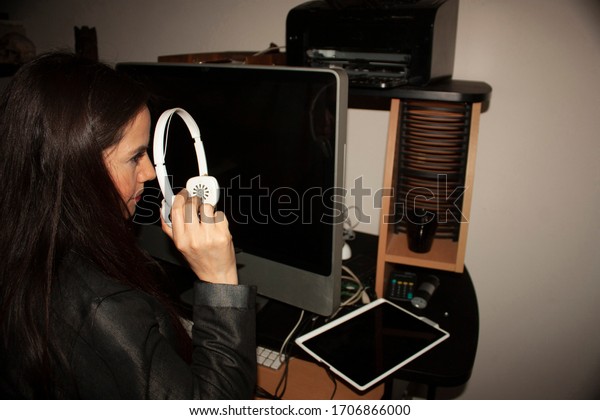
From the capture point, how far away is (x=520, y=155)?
4.03ft

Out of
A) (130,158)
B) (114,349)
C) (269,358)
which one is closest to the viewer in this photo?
(114,349)

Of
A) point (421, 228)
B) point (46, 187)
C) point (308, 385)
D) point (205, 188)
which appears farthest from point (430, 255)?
point (46, 187)

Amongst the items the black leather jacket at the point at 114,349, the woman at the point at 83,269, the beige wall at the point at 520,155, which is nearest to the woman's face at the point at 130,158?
the woman at the point at 83,269

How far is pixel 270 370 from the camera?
1.05m

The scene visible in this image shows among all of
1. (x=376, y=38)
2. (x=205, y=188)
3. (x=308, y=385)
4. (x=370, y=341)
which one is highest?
(x=376, y=38)

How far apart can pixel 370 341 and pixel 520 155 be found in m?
0.71

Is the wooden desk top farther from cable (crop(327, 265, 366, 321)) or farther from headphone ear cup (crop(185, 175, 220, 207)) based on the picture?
headphone ear cup (crop(185, 175, 220, 207))

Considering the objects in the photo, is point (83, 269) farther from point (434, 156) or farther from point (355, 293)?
point (434, 156)

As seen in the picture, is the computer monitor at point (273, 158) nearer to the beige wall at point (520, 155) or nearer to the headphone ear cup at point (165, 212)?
the headphone ear cup at point (165, 212)

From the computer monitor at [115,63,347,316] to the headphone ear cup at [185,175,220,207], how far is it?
0.27 ft

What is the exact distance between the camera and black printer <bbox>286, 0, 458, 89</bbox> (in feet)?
3.11

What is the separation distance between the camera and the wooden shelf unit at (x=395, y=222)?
3.17ft

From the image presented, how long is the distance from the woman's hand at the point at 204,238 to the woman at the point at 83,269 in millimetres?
17

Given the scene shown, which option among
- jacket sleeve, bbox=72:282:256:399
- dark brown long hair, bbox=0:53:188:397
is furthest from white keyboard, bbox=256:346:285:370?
dark brown long hair, bbox=0:53:188:397
